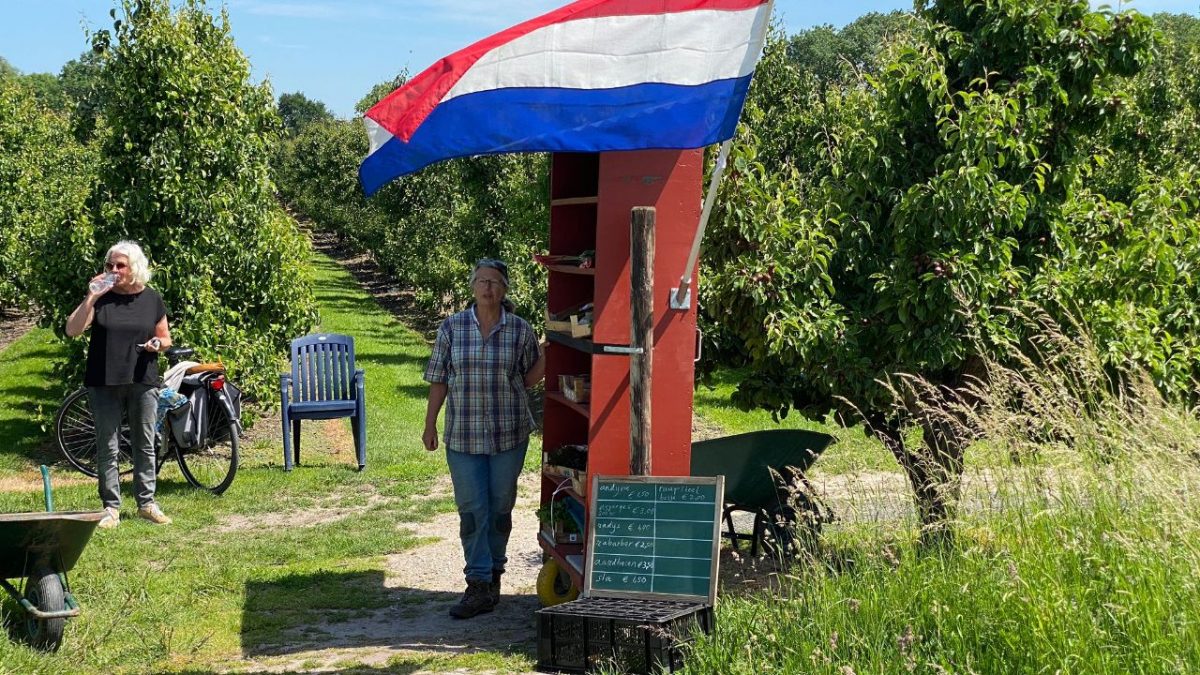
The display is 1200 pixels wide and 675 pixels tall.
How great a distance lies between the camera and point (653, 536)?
6293mm

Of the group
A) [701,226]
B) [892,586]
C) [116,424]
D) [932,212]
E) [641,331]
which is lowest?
[892,586]

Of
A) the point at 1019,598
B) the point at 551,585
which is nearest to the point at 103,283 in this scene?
the point at 551,585

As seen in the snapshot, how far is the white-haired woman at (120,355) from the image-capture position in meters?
8.84

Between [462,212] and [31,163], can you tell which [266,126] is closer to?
→ [462,212]

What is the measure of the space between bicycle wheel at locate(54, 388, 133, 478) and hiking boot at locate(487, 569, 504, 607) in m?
5.09

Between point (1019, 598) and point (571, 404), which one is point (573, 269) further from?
point (1019, 598)

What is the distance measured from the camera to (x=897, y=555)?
6.35m

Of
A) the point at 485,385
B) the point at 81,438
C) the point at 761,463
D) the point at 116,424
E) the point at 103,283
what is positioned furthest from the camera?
the point at 81,438

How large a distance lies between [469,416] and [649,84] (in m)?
2.27

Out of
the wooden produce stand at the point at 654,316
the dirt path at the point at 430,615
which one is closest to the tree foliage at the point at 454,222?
the dirt path at the point at 430,615

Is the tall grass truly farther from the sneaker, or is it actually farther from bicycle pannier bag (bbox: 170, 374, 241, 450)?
bicycle pannier bag (bbox: 170, 374, 241, 450)

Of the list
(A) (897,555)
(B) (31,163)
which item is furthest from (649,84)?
(B) (31,163)

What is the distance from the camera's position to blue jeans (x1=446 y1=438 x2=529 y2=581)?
7.23 meters

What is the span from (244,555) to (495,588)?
2.26m
